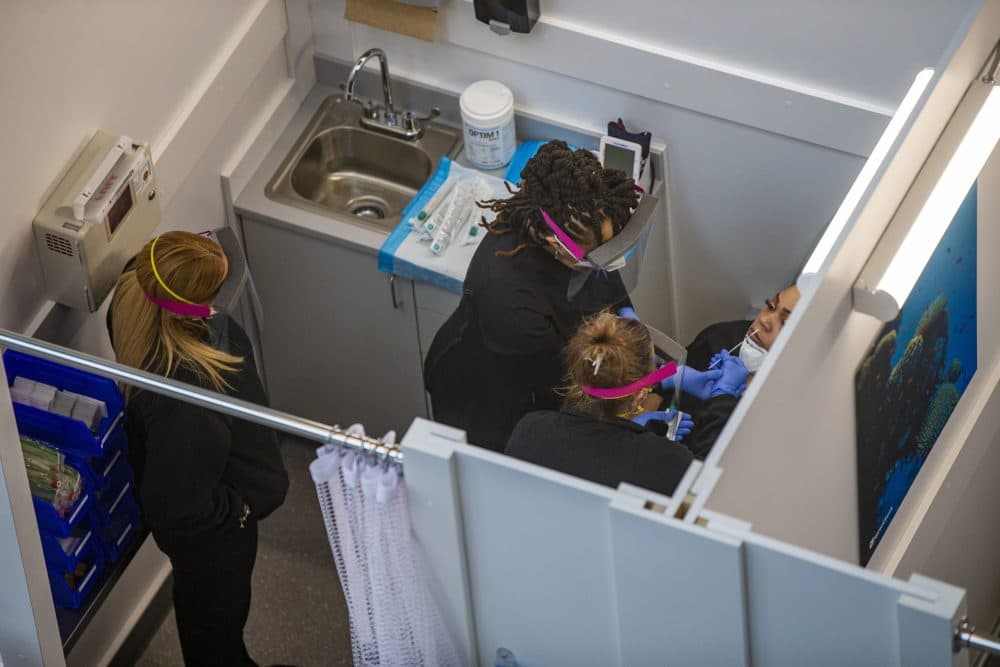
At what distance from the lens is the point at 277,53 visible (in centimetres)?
494

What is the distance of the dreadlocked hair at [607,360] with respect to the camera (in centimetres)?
363

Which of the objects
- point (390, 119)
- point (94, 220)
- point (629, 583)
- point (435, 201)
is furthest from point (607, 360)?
point (390, 119)

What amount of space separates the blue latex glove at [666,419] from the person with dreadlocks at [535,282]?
1.16 feet

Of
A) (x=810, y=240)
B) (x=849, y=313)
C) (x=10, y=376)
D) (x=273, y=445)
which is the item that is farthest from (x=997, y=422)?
(x=10, y=376)

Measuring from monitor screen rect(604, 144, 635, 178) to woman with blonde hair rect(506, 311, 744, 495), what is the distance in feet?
3.06

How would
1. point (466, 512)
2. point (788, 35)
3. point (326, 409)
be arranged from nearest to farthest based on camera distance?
1. point (466, 512)
2. point (788, 35)
3. point (326, 409)

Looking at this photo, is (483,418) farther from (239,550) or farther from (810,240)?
(810,240)

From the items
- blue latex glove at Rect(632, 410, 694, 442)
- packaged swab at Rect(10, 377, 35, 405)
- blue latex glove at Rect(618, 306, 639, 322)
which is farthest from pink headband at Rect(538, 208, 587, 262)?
packaged swab at Rect(10, 377, 35, 405)

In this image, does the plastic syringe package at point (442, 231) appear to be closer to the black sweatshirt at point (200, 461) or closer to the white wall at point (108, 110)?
the white wall at point (108, 110)

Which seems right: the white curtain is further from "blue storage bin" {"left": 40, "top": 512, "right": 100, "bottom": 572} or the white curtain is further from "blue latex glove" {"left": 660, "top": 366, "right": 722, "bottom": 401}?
"blue latex glove" {"left": 660, "top": 366, "right": 722, "bottom": 401}

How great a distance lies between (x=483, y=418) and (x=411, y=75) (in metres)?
1.26

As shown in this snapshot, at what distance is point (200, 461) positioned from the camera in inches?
147

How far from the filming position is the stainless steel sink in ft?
16.4

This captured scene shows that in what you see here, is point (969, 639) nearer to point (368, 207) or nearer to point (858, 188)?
point (858, 188)
